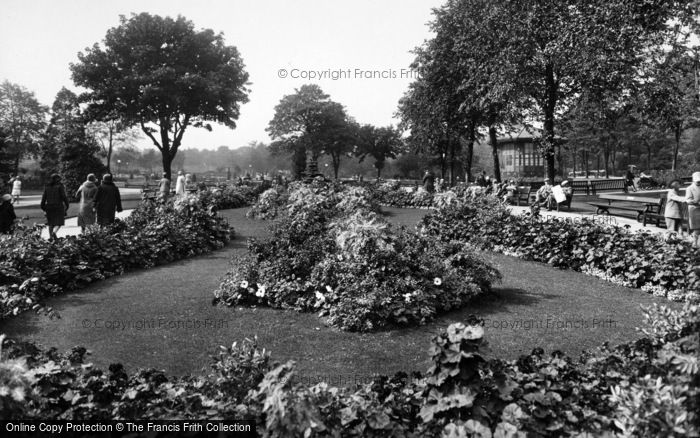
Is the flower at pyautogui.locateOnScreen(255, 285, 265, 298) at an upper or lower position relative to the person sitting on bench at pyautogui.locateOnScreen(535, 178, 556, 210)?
lower

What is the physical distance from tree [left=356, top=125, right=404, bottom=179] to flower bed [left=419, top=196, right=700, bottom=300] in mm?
53086

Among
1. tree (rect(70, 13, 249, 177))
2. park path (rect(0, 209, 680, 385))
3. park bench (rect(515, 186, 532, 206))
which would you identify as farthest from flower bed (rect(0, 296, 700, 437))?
tree (rect(70, 13, 249, 177))

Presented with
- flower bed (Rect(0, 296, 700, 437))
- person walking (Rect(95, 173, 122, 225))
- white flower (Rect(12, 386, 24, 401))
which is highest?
person walking (Rect(95, 173, 122, 225))

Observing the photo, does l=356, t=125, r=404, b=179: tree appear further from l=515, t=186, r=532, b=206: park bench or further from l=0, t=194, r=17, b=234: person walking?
l=0, t=194, r=17, b=234: person walking

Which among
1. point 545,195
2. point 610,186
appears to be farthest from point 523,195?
point 610,186

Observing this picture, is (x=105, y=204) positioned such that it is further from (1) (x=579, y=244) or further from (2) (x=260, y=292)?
(1) (x=579, y=244)

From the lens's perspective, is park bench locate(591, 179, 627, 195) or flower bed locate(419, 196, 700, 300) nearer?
flower bed locate(419, 196, 700, 300)

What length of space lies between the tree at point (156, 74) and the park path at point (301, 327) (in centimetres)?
2544

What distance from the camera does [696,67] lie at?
17.9 meters

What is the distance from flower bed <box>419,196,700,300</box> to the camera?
8.34 m

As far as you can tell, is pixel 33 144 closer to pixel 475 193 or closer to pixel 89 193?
pixel 89 193

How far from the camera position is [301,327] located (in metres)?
6.77

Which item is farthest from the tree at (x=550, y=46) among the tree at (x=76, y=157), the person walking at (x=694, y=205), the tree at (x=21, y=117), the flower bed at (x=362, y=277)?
the tree at (x=21, y=117)

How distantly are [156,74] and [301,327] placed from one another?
28541 millimetres
